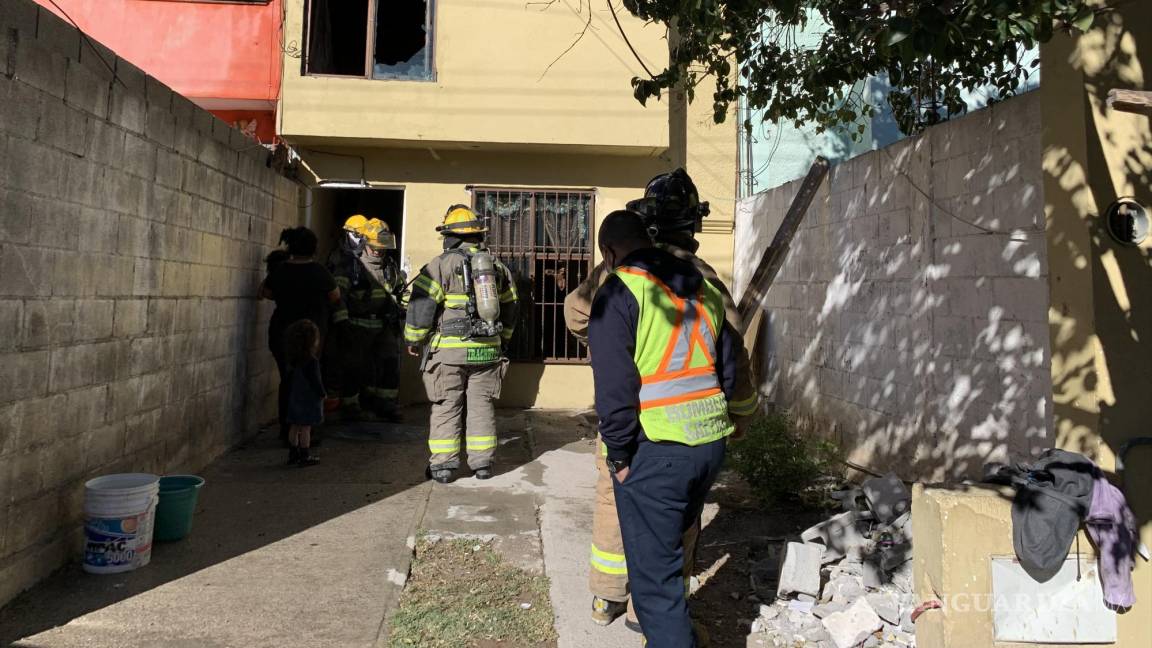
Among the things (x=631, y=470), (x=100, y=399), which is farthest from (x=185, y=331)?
(x=631, y=470)

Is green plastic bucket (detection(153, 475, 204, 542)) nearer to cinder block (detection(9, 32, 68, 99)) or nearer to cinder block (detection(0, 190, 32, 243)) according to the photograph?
cinder block (detection(0, 190, 32, 243))

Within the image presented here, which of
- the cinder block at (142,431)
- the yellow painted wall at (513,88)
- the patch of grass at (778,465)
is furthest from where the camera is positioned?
the yellow painted wall at (513,88)

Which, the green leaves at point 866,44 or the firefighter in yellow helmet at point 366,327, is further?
the firefighter in yellow helmet at point 366,327

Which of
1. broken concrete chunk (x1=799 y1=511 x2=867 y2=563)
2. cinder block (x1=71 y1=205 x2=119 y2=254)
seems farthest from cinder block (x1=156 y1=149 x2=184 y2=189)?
broken concrete chunk (x1=799 y1=511 x2=867 y2=563)

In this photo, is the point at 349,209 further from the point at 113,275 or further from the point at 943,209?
the point at 943,209

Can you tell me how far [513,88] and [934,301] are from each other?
478 cm

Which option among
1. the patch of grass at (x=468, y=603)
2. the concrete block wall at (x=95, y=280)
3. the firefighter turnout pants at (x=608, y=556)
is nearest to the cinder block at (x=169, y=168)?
the concrete block wall at (x=95, y=280)

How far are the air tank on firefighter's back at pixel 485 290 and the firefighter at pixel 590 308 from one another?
6.44 feet

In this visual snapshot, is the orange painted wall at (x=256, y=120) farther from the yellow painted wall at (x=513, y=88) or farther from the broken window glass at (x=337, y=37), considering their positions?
→ the yellow painted wall at (x=513, y=88)

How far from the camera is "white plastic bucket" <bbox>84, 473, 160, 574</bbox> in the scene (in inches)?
133

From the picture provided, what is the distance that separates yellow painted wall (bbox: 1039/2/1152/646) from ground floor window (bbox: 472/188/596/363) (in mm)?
5633

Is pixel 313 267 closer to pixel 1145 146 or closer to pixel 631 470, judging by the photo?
pixel 631 470

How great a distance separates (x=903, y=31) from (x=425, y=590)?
3.06 metres

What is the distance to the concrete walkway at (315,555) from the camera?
299cm
